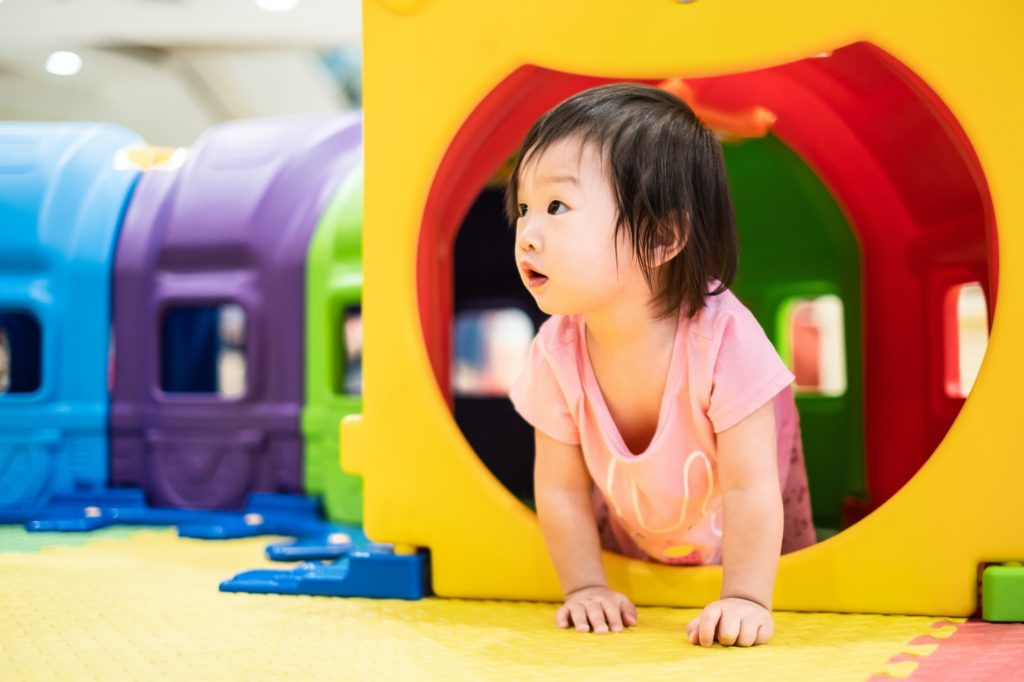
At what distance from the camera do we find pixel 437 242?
1.19 metres

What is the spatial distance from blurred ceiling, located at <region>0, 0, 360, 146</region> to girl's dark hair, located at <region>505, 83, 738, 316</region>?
3.72 metres

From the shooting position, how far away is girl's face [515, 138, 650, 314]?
34.5 inches

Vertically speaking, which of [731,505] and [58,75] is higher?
[58,75]

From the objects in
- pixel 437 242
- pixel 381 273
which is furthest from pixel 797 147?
pixel 381 273

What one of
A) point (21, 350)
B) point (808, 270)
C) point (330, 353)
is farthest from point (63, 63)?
point (808, 270)

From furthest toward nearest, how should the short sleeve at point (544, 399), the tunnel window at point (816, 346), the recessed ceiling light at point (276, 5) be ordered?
1. the recessed ceiling light at point (276, 5)
2. the tunnel window at point (816, 346)
3. the short sleeve at point (544, 399)

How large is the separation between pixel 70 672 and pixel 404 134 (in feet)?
1.96

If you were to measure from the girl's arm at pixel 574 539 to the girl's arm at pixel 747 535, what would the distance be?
94 millimetres

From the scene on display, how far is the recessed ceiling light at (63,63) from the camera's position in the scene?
15.9ft

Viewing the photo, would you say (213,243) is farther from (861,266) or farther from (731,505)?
(731,505)

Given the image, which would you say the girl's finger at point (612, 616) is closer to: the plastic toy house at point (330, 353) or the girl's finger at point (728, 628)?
the girl's finger at point (728, 628)

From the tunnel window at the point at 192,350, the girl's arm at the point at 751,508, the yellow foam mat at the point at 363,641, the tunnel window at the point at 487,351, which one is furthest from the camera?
the tunnel window at the point at 487,351

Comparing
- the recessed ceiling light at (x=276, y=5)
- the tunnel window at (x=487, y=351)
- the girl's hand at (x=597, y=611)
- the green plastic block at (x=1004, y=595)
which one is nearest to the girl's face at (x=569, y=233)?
the girl's hand at (x=597, y=611)

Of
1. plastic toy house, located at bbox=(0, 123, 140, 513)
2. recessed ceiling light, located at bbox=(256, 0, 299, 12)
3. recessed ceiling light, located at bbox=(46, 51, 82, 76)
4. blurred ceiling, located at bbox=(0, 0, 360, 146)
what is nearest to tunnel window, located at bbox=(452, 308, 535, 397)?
blurred ceiling, located at bbox=(0, 0, 360, 146)
